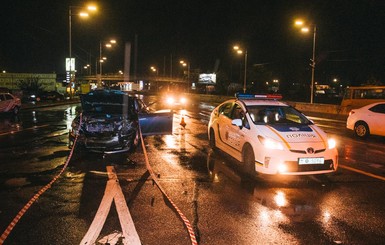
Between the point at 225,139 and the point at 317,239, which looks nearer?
the point at 317,239

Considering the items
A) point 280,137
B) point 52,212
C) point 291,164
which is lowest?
point 52,212

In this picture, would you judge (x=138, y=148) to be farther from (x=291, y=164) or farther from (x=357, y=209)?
(x=357, y=209)

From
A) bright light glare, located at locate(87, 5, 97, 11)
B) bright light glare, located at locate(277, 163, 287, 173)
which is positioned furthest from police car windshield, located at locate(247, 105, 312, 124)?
bright light glare, located at locate(87, 5, 97, 11)

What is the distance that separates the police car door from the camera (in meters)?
8.64

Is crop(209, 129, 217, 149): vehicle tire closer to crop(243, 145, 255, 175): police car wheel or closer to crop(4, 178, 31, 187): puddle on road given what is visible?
crop(243, 145, 255, 175): police car wheel

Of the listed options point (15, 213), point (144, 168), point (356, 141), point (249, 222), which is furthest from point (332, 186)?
point (356, 141)

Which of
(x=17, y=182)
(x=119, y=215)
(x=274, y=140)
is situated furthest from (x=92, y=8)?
(x=119, y=215)

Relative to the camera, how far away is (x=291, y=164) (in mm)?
7414

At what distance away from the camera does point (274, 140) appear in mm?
7691

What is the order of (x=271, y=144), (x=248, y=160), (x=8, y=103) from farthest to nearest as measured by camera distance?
(x=8, y=103) < (x=248, y=160) < (x=271, y=144)

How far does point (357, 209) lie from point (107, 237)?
382cm

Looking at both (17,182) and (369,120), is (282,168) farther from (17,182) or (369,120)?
(369,120)

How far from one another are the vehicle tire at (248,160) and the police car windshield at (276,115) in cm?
83

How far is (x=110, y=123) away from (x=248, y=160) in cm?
388
